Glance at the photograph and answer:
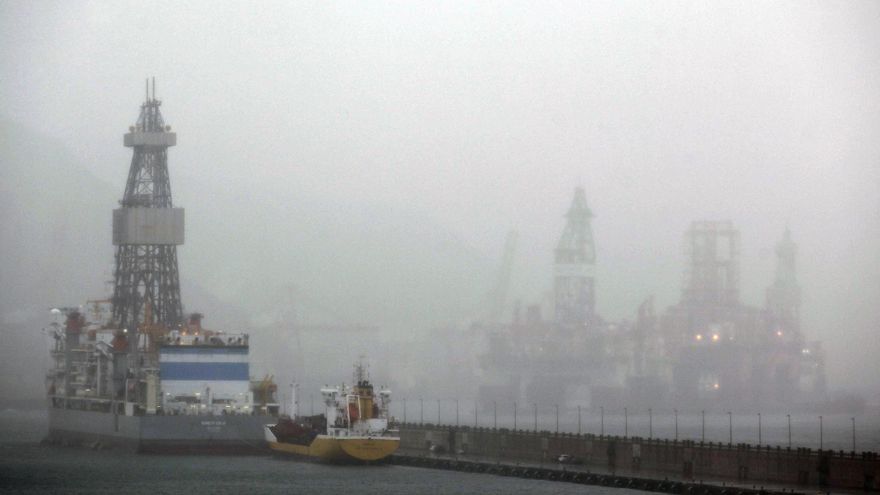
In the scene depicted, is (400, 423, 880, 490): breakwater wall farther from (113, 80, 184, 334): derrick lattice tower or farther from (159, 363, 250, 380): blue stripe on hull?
(113, 80, 184, 334): derrick lattice tower

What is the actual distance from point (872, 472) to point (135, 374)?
53072mm

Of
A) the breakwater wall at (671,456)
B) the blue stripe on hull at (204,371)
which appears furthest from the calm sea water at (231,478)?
the blue stripe on hull at (204,371)

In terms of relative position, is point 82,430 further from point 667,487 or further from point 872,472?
point 872,472

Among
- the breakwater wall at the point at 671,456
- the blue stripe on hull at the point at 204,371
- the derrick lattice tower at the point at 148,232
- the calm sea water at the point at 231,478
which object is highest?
the derrick lattice tower at the point at 148,232

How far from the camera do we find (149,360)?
108 metres

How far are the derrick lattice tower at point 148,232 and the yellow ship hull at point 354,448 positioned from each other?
31398 mm

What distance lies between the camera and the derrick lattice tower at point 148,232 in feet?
393

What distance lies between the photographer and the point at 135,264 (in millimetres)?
121188

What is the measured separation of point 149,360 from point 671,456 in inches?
1587

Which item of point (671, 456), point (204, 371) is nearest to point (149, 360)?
point (204, 371)

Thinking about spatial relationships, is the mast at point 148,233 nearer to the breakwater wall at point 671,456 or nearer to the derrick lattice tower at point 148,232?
the derrick lattice tower at point 148,232

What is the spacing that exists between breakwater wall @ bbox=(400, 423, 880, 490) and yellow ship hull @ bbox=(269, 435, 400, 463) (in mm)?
6721

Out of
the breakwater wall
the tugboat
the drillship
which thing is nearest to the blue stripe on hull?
the drillship

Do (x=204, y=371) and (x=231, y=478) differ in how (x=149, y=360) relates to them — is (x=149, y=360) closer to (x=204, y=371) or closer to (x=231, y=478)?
(x=204, y=371)
